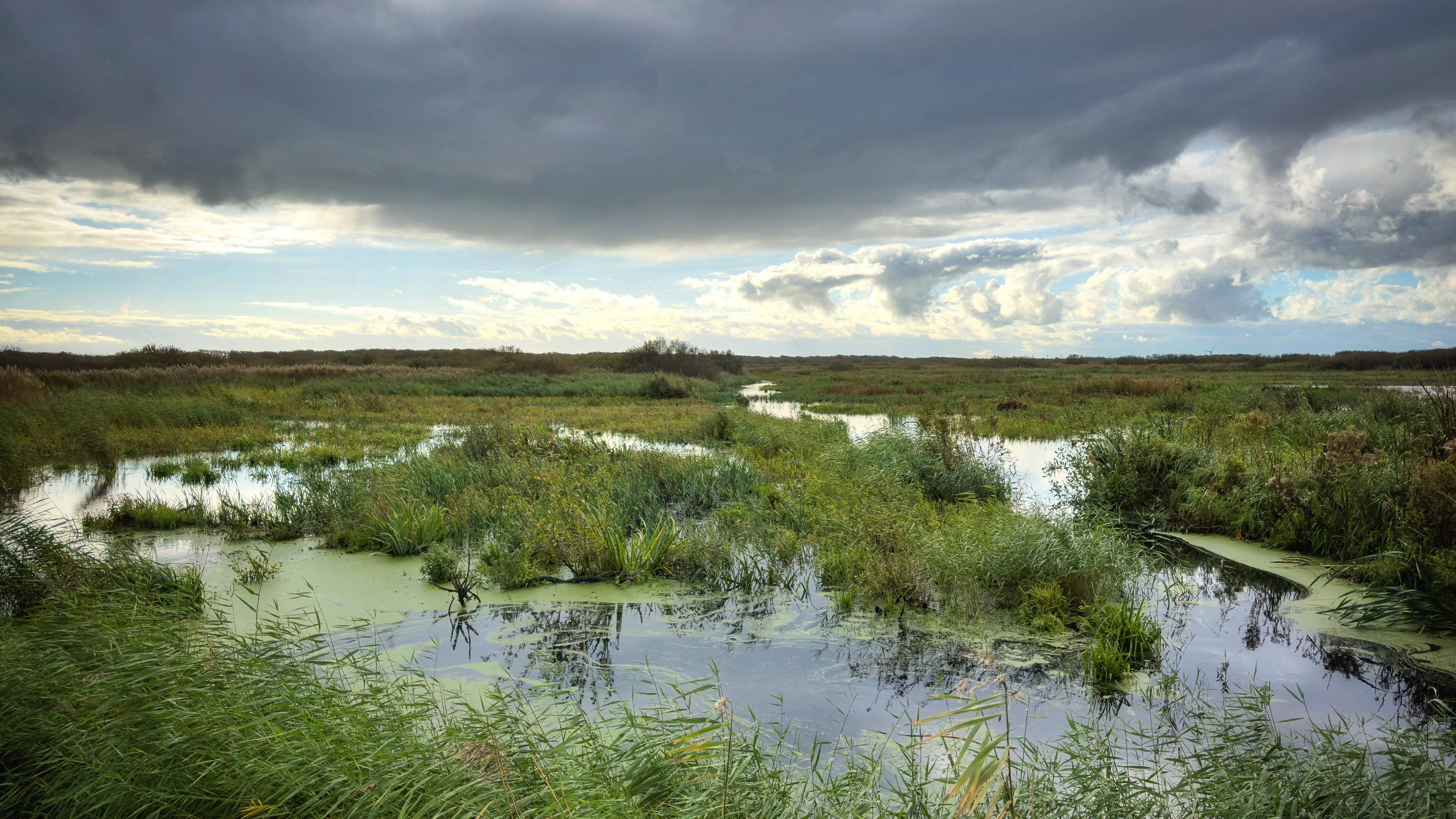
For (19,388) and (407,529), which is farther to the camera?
(19,388)

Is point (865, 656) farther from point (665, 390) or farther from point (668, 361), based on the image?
point (668, 361)

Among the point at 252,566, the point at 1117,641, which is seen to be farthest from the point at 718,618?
the point at 252,566

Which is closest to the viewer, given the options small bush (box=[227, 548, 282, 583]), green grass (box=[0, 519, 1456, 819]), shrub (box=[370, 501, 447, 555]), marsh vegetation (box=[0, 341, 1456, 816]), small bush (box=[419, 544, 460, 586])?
green grass (box=[0, 519, 1456, 819])

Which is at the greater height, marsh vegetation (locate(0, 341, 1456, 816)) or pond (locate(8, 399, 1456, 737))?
marsh vegetation (locate(0, 341, 1456, 816))

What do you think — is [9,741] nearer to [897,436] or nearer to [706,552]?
[706,552]

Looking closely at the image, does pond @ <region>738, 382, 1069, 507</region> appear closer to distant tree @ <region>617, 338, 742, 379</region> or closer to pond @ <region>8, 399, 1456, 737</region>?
pond @ <region>8, 399, 1456, 737</region>

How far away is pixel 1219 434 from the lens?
1421cm

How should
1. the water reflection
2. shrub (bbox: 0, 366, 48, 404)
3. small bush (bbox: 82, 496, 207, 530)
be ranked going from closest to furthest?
the water reflection → small bush (bbox: 82, 496, 207, 530) → shrub (bbox: 0, 366, 48, 404)

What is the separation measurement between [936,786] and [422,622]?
497cm

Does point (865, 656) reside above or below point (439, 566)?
below

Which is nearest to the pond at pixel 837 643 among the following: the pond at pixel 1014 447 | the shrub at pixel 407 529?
the shrub at pixel 407 529

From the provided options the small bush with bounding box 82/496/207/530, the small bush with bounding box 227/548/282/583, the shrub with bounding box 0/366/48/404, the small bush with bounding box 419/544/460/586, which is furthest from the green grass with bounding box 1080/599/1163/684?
the shrub with bounding box 0/366/48/404

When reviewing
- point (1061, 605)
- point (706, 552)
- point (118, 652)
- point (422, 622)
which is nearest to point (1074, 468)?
point (1061, 605)

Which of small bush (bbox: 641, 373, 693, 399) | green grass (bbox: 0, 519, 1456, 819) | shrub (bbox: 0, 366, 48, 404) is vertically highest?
shrub (bbox: 0, 366, 48, 404)
